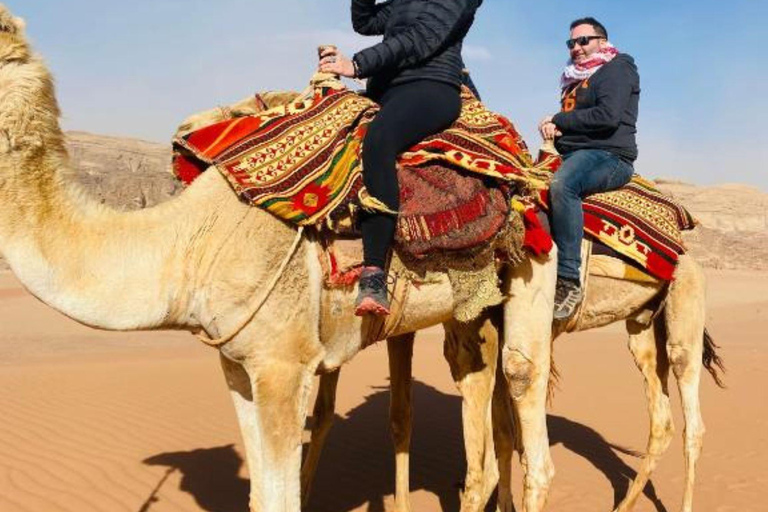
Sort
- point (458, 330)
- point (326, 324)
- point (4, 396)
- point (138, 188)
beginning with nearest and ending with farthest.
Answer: point (326, 324) → point (458, 330) → point (4, 396) → point (138, 188)

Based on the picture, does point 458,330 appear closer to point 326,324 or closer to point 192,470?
point 326,324

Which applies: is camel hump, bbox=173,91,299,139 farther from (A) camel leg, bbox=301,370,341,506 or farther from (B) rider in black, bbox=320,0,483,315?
(A) camel leg, bbox=301,370,341,506

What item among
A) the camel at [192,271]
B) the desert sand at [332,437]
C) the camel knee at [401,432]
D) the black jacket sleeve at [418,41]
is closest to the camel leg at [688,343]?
the desert sand at [332,437]

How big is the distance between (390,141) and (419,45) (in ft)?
1.70

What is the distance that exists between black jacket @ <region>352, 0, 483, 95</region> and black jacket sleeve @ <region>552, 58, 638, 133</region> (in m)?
1.22

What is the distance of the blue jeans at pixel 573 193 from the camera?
172 inches

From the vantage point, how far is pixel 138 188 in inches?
1412

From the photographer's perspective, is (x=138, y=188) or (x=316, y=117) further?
(x=138, y=188)

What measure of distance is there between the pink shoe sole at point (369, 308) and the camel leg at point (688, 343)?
306 cm

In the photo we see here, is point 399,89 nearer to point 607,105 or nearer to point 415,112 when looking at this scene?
point 415,112

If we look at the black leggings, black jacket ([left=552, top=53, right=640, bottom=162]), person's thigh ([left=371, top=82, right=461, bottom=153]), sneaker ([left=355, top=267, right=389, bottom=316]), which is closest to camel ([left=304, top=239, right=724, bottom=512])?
black jacket ([left=552, top=53, right=640, bottom=162])

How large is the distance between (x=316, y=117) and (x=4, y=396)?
7.49 m

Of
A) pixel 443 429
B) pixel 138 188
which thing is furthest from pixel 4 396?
pixel 138 188

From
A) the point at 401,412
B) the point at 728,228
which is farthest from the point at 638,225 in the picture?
the point at 728,228
